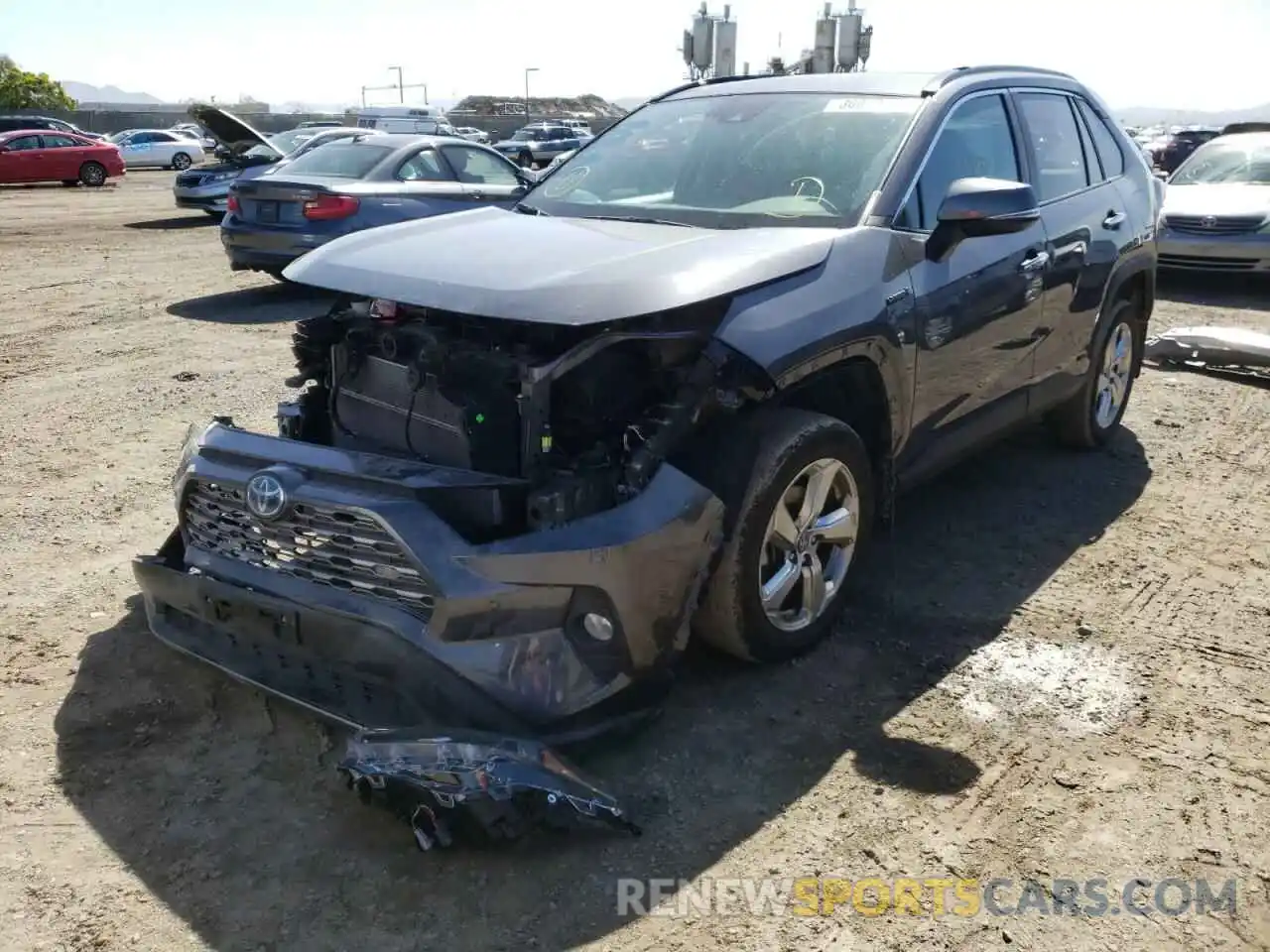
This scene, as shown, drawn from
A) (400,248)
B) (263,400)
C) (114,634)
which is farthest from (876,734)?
(263,400)

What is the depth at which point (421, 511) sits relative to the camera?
111 inches

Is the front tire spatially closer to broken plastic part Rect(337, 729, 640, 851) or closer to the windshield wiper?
broken plastic part Rect(337, 729, 640, 851)

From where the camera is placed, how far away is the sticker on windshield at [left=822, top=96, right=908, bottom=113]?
4.17 m

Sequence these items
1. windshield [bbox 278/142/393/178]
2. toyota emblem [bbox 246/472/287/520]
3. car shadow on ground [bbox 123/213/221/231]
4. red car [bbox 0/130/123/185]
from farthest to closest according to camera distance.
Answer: red car [bbox 0/130/123/185] → car shadow on ground [bbox 123/213/221/231] → windshield [bbox 278/142/393/178] → toyota emblem [bbox 246/472/287/520]

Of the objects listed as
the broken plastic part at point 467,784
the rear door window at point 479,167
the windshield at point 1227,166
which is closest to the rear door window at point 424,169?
the rear door window at point 479,167

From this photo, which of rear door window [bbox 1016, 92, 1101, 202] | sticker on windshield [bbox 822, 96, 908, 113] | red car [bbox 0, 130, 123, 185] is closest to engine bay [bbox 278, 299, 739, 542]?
sticker on windshield [bbox 822, 96, 908, 113]

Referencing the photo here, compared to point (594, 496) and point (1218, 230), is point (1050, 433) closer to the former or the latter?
point (594, 496)

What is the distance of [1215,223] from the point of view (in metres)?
10.7

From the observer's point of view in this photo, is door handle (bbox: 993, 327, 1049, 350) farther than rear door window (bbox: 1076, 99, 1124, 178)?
No

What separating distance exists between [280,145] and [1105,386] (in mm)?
17022

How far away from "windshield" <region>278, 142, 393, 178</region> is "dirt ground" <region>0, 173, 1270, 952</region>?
224 inches

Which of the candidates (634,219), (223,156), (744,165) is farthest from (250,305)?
(744,165)

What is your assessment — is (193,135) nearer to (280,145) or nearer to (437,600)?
(280,145)

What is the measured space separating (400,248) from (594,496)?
1192 millimetres
